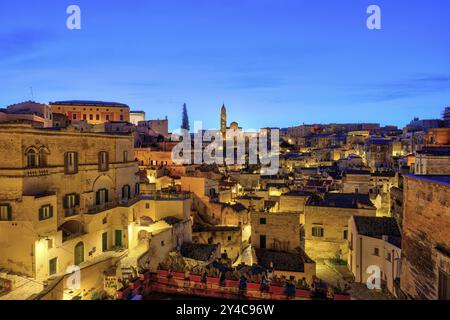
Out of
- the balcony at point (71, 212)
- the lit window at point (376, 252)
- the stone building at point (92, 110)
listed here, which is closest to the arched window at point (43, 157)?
the balcony at point (71, 212)

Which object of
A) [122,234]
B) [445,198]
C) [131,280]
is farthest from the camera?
[122,234]

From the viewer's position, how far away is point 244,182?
4603 centimetres

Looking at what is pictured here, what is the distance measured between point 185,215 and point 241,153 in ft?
203

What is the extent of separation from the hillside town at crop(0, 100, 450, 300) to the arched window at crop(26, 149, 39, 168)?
0.06 metres

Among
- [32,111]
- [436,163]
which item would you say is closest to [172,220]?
→ [436,163]

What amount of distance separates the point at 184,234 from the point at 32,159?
36.3ft

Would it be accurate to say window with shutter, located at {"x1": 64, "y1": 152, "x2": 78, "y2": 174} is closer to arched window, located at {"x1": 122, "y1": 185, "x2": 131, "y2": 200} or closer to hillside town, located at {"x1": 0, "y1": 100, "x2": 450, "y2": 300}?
hillside town, located at {"x1": 0, "y1": 100, "x2": 450, "y2": 300}

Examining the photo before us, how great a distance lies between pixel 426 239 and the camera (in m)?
7.81

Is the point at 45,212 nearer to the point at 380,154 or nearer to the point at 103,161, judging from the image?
the point at 103,161

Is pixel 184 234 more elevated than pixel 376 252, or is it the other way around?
pixel 184 234

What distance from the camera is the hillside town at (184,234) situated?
8750mm

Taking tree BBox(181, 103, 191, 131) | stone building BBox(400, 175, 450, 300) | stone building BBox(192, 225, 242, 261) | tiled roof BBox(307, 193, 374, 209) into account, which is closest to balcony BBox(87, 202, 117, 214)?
stone building BBox(192, 225, 242, 261)

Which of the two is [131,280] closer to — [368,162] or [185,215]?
[185,215]

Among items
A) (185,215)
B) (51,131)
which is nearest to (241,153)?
(185,215)
